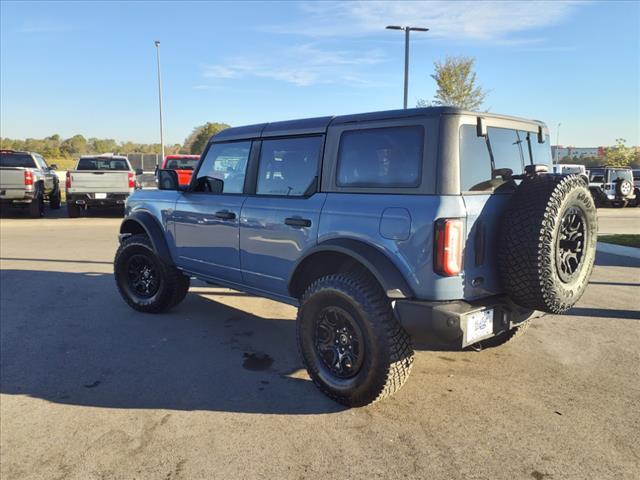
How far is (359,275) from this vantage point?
11.1 feet

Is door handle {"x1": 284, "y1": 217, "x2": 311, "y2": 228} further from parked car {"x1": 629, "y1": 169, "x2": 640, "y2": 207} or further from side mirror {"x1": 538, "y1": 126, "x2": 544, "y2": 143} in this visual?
parked car {"x1": 629, "y1": 169, "x2": 640, "y2": 207}

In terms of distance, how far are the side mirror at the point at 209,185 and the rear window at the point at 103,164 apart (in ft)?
40.7

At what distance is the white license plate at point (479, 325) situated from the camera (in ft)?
9.90

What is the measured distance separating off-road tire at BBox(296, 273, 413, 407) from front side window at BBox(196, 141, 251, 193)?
152 cm

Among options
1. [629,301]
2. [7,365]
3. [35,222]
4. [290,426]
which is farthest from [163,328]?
[35,222]

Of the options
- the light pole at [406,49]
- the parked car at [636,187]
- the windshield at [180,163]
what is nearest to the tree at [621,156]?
the parked car at [636,187]

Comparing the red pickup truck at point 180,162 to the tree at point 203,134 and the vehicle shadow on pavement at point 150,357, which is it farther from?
the tree at point 203,134

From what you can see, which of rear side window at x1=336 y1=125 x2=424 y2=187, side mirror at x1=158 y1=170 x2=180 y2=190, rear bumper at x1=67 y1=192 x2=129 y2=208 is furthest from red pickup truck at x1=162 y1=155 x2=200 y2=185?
rear side window at x1=336 y1=125 x2=424 y2=187

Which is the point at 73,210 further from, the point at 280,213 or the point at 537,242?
the point at 537,242

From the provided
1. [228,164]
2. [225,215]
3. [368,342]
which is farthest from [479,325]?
[228,164]

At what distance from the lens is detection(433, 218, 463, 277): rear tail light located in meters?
2.91

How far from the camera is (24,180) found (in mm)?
14461

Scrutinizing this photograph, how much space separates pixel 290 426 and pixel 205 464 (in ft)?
1.99

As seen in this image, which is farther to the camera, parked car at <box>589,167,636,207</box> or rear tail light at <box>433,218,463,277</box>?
parked car at <box>589,167,636,207</box>
